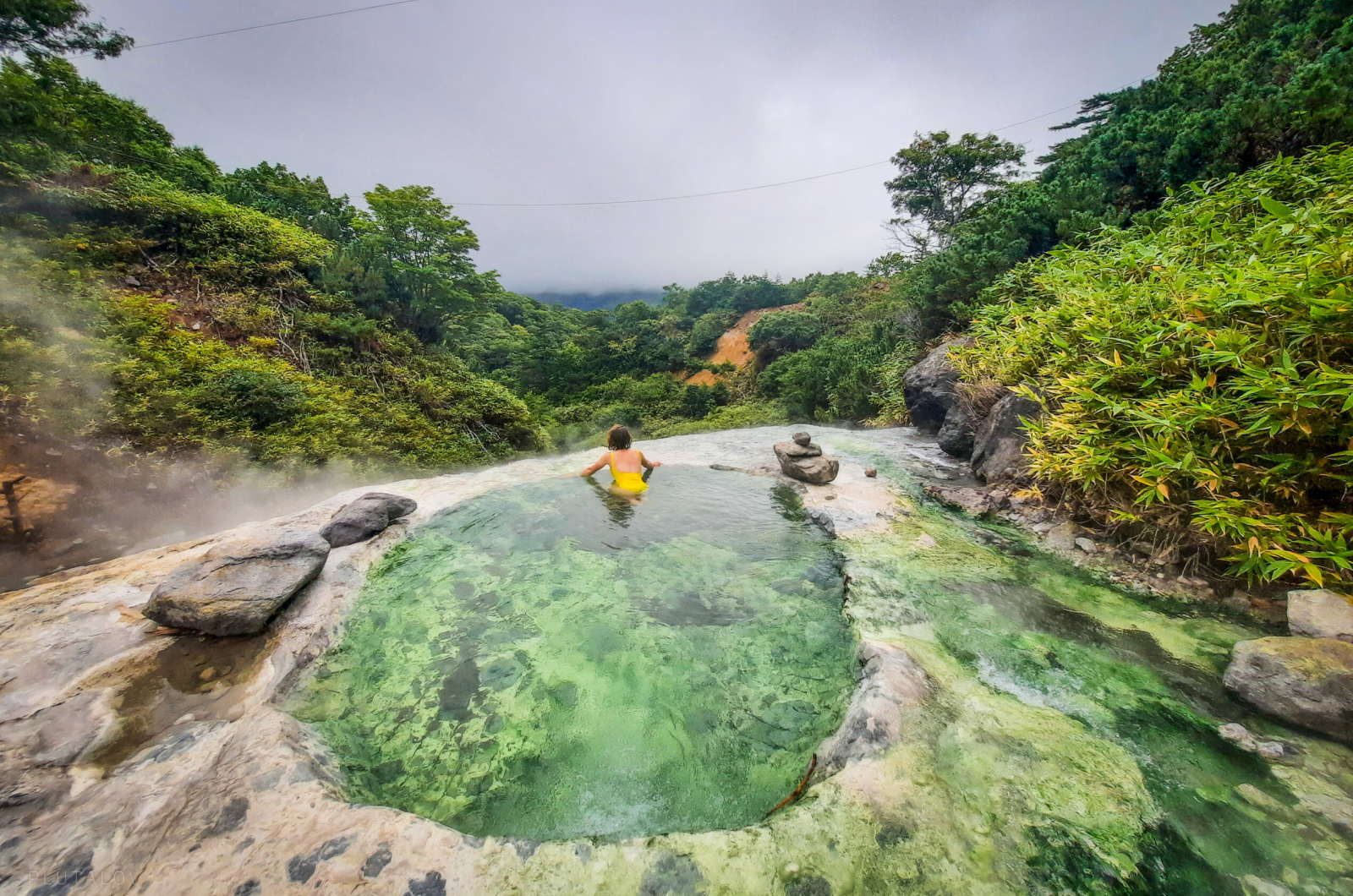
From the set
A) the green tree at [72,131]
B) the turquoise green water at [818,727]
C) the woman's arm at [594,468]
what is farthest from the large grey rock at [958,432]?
the green tree at [72,131]

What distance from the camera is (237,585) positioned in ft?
10.4

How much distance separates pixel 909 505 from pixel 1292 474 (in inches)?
111

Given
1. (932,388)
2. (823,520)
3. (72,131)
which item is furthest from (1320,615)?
(72,131)

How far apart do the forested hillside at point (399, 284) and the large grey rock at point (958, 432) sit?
0.74 m

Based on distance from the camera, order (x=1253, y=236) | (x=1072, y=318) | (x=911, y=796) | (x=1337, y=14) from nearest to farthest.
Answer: (x=911, y=796)
(x=1253, y=236)
(x=1072, y=318)
(x=1337, y=14)

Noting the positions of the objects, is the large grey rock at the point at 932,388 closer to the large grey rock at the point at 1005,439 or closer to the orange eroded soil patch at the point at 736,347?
the large grey rock at the point at 1005,439

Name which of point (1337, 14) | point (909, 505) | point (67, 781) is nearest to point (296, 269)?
point (67, 781)

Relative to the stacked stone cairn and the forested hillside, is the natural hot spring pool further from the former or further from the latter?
the forested hillside

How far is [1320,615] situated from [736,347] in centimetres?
2641

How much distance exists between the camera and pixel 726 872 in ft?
5.50

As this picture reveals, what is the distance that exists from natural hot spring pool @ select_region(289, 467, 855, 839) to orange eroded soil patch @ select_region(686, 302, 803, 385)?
21006 mm

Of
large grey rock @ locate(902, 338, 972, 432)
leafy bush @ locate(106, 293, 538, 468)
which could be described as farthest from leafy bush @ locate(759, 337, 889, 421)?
leafy bush @ locate(106, 293, 538, 468)

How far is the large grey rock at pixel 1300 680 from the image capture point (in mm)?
2109

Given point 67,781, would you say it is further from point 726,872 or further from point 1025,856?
point 1025,856
